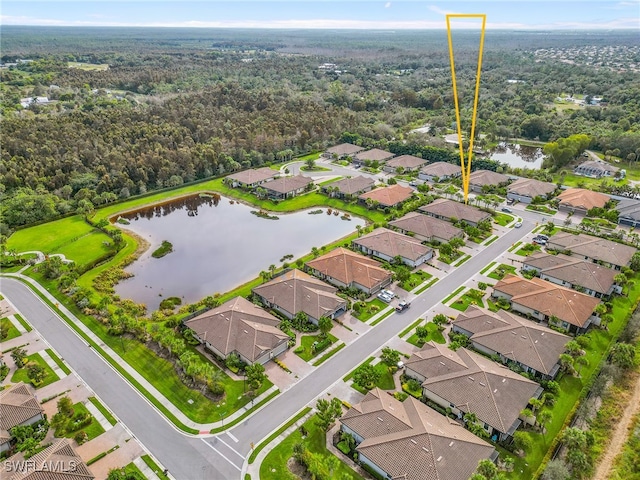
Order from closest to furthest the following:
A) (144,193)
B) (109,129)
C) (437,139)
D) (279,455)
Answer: (279,455) < (144,193) < (109,129) < (437,139)

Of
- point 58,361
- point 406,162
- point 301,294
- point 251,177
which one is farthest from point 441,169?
point 58,361

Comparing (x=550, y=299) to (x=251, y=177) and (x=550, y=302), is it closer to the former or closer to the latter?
(x=550, y=302)

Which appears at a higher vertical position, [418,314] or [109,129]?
[109,129]

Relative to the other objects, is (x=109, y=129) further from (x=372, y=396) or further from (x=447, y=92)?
(x=447, y=92)

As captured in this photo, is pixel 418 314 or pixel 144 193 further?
pixel 144 193

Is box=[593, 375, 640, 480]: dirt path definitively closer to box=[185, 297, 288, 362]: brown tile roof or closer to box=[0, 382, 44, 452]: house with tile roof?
box=[185, 297, 288, 362]: brown tile roof

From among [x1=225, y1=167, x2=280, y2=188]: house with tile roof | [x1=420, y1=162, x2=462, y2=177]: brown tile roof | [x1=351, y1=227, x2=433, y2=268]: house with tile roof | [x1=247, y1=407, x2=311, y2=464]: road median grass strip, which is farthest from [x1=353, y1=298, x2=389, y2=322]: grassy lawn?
[x1=420, y1=162, x2=462, y2=177]: brown tile roof

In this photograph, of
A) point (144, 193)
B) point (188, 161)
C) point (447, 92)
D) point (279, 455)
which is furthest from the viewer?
point (447, 92)

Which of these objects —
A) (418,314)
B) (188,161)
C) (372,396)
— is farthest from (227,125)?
(372,396)
